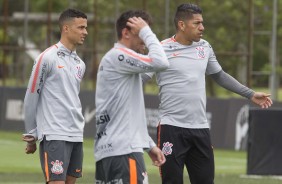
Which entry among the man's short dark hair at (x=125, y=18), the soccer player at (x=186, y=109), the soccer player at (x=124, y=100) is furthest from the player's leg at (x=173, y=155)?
the man's short dark hair at (x=125, y=18)

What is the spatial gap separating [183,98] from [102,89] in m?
2.39

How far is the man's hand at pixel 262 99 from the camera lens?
10328 mm

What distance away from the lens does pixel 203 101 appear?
10.4 metres

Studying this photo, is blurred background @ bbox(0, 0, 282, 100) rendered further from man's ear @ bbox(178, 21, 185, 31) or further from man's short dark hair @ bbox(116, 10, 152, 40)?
man's short dark hair @ bbox(116, 10, 152, 40)

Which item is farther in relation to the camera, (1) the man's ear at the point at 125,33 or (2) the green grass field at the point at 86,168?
(2) the green grass field at the point at 86,168

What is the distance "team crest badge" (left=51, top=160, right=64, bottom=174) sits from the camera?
980cm

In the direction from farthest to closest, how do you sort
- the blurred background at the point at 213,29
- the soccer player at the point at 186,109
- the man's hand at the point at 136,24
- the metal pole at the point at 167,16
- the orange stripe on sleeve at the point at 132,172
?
the blurred background at the point at 213,29 → the metal pole at the point at 167,16 → the soccer player at the point at 186,109 → the orange stripe on sleeve at the point at 132,172 → the man's hand at the point at 136,24

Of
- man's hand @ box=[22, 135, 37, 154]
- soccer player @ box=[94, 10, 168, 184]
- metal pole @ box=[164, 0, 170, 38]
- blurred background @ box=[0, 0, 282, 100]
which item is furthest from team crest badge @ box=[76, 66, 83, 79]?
metal pole @ box=[164, 0, 170, 38]

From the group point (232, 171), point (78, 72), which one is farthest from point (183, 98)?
point (232, 171)

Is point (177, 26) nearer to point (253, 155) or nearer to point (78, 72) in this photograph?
point (78, 72)

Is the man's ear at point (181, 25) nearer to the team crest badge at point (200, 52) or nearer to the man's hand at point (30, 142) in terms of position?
the team crest badge at point (200, 52)

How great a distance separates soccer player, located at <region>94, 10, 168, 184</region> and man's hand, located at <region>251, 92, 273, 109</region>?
254 cm

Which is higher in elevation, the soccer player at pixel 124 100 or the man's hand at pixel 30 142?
the soccer player at pixel 124 100

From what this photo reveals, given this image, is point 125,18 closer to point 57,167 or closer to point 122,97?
point 122,97
